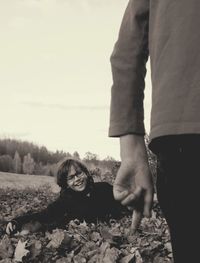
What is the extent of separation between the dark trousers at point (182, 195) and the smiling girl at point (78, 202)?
5.24 meters

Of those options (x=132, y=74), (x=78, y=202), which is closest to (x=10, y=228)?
(x=78, y=202)

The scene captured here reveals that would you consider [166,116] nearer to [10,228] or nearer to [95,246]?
[95,246]

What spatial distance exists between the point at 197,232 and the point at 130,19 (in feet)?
2.00

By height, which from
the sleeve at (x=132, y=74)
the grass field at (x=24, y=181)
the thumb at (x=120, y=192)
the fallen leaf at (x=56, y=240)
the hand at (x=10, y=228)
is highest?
the sleeve at (x=132, y=74)

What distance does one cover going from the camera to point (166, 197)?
4.64ft

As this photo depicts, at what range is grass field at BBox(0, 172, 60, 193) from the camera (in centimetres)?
1076

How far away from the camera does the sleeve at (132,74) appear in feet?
5.26

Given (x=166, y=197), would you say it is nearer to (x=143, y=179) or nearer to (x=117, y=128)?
(x=143, y=179)

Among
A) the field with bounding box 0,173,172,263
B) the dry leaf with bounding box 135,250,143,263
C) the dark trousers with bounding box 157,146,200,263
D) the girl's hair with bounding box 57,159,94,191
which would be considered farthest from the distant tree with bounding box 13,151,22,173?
the dark trousers with bounding box 157,146,200,263

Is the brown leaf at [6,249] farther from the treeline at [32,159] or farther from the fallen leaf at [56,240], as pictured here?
the treeline at [32,159]

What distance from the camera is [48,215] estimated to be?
7.16m

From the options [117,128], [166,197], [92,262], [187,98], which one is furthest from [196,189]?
[92,262]

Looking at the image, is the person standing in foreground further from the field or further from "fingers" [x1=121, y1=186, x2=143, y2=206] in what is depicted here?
the field

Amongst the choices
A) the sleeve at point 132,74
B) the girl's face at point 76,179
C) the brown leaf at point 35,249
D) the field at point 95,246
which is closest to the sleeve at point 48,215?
the girl's face at point 76,179
